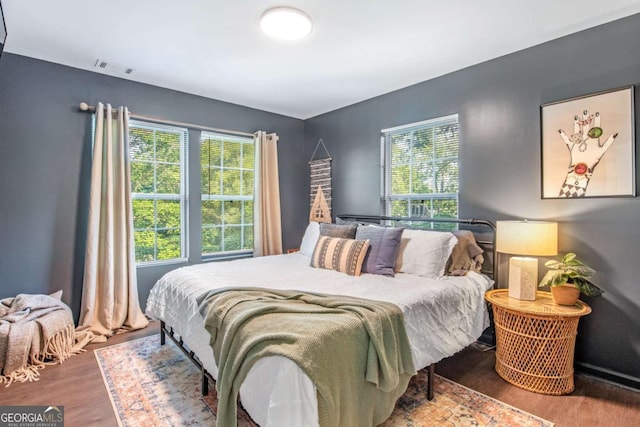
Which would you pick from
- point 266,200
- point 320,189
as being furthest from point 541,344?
point 266,200

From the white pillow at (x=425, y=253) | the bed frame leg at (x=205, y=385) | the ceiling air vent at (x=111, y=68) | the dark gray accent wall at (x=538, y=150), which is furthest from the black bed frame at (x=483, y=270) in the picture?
the ceiling air vent at (x=111, y=68)

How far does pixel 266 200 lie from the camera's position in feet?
13.9

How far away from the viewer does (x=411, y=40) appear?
2541mm

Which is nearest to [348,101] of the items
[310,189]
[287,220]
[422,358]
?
[310,189]

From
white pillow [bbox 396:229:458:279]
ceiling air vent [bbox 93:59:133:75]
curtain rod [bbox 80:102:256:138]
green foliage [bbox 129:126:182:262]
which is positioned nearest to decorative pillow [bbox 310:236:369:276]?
white pillow [bbox 396:229:458:279]

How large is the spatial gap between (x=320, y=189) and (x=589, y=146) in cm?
290

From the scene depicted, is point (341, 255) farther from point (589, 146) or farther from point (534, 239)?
point (589, 146)

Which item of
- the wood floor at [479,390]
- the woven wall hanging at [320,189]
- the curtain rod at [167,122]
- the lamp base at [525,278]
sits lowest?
the wood floor at [479,390]

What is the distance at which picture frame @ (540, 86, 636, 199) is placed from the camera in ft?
7.29

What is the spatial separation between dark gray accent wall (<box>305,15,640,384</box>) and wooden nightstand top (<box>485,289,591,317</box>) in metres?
0.31

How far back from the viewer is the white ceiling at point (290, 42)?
6.97 ft

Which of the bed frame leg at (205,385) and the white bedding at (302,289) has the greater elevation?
the white bedding at (302,289)

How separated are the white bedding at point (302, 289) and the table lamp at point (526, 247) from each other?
0.27m

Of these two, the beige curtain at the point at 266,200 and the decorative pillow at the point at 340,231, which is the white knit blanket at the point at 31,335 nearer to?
the beige curtain at the point at 266,200
